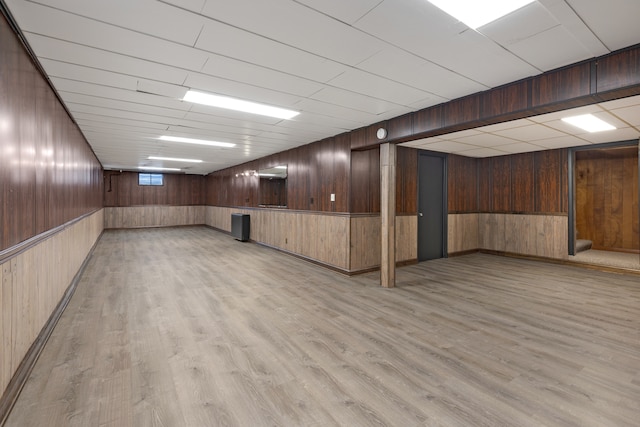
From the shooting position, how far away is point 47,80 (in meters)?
3.12

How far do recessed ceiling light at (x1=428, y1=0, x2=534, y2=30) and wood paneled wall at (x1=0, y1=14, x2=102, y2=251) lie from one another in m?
2.81

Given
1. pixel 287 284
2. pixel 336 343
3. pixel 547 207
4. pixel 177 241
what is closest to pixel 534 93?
pixel 336 343

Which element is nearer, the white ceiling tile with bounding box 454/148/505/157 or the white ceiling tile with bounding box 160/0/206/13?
the white ceiling tile with bounding box 160/0/206/13

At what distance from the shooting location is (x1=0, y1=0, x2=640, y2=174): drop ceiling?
78.7 inches

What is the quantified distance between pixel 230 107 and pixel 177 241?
6.67m

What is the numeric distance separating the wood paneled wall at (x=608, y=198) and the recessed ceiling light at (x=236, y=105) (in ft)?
24.2

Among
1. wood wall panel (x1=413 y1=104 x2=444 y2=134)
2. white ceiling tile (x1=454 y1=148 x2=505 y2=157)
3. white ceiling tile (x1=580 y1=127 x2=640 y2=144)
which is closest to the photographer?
wood wall panel (x1=413 y1=104 x2=444 y2=134)

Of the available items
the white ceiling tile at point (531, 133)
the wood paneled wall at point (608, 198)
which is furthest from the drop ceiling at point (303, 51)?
the wood paneled wall at point (608, 198)

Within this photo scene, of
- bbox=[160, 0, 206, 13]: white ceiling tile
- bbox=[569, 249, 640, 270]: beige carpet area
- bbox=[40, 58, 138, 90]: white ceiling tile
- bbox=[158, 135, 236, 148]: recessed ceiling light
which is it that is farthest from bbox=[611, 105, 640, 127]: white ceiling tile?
bbox=[158, 135, 236, 148]: recessed ceiling light

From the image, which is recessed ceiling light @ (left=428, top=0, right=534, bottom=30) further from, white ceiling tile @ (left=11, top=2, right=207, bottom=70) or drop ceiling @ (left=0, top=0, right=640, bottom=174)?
white ceiling tile @ (left=11, top=2, right=207, bottom=70)

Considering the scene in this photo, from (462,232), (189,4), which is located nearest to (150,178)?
(462,232)

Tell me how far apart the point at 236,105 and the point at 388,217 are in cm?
276

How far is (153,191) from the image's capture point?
43.9ft

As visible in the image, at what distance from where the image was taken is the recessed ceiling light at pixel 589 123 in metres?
4.11
